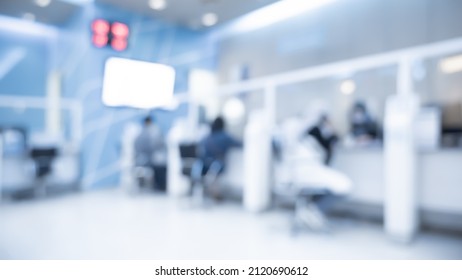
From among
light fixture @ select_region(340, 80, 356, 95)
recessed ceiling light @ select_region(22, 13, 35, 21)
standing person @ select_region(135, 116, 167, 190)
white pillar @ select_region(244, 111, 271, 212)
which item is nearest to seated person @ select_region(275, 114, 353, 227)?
white pillar @ select_region(244, 111, 271, 212)

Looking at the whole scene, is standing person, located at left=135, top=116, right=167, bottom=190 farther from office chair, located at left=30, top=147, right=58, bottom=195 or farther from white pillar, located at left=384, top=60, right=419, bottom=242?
white pillar, located at left=384, top=60, right=419, bottom=242

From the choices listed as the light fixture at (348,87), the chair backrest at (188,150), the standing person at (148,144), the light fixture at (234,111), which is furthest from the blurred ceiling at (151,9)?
the light fixture at (234,111)

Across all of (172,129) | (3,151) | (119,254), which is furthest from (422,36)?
(3,151)

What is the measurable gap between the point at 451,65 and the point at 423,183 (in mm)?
2163

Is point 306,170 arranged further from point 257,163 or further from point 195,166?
point 195,166

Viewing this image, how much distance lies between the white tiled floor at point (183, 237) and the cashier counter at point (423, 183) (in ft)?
0.70

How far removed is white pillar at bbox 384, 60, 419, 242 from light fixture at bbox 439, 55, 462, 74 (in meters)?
1.93

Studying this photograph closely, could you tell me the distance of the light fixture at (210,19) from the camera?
2.88m

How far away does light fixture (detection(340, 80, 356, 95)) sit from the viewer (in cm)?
462

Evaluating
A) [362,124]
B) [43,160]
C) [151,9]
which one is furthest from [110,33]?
[362,124]

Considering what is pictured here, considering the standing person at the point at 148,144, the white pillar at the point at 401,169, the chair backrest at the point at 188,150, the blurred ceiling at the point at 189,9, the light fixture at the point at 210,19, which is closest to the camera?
the white pillar at the point at 401,169

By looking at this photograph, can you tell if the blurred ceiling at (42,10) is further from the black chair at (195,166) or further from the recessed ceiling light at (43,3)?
the black chair at (195,166)

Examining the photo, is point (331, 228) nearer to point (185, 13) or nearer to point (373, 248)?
point (373, 248)

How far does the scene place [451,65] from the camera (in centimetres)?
353
